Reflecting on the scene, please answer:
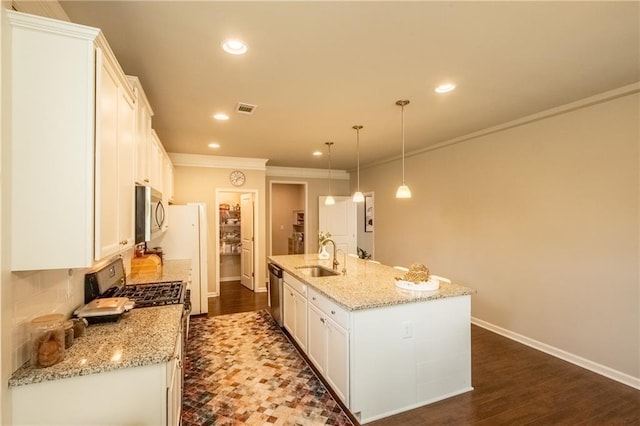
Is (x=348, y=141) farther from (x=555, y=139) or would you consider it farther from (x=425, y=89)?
(x=555, y=139)

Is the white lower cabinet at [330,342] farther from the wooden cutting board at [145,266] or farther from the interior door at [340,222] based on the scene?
the interior door at [340,222]

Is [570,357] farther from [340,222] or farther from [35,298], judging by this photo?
[340,222]

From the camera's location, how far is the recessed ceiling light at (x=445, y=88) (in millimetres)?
2549

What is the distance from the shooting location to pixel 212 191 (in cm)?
564

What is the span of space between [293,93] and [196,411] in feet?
8.80

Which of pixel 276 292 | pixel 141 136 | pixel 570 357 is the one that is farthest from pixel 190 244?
pixel 570 357

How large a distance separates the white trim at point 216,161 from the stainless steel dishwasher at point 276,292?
2.49 meters

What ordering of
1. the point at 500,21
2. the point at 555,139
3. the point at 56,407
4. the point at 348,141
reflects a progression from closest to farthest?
the point at 56,407
the point at 500,21
the point at 555,139
the point at 348,141

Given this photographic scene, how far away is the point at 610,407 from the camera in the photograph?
2.34 metres

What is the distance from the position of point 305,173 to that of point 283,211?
5.77 ft

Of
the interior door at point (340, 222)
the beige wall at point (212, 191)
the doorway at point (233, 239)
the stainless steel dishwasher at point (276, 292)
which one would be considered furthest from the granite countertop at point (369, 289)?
the interior door at point (340, 222)

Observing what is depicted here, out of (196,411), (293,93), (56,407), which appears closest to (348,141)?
(293,93)

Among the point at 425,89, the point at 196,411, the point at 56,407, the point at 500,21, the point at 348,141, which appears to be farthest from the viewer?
the point at 348,141

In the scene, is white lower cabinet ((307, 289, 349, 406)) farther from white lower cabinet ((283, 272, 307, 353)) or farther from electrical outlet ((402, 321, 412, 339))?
electrical outlet ((402, 321, 412, 339))
